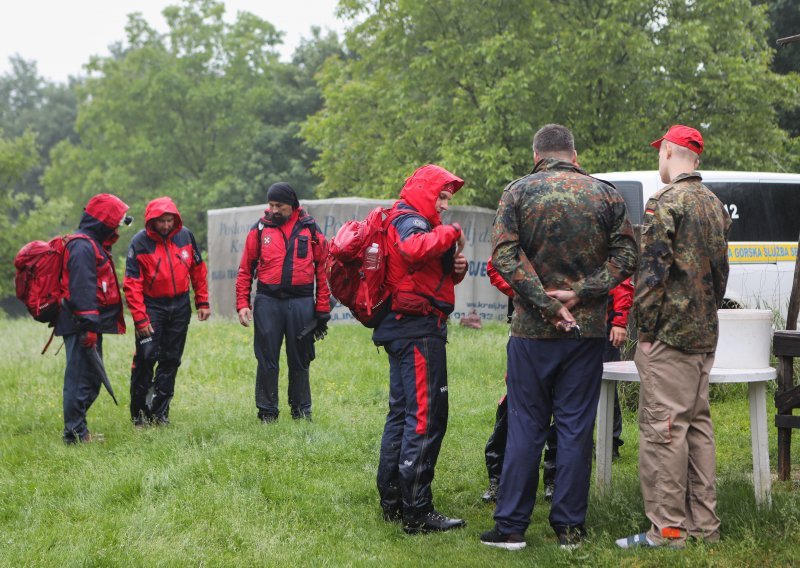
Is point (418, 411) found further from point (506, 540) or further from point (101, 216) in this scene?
point (101, 216)

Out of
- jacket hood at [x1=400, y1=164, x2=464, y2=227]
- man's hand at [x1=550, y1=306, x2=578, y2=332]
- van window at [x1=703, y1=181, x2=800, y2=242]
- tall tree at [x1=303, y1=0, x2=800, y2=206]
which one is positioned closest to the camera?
man's hand at [x1=550, y1=306, x2=578, y2=332]

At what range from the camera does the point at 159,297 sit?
748 cm

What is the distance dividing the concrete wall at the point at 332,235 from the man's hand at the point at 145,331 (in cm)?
863

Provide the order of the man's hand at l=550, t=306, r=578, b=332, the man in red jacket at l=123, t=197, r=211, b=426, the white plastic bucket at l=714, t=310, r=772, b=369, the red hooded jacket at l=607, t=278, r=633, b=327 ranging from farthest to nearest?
the man in red jacket at l=123, t=197, r=211, b=426, the red hooded jacket at l=607, t=278, r=633, b=327, the white plastic bucket at l=714, t=310, r=772, b=369, the man's hand at l=550, t=306, r=578, b=332

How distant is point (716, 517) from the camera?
430 cm

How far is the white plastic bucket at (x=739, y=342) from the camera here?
4.58 m

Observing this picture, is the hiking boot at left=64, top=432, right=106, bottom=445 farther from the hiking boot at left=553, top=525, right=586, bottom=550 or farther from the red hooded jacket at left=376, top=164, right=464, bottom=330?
the hiking boot at left=553, top=525, right=586, bottom=550

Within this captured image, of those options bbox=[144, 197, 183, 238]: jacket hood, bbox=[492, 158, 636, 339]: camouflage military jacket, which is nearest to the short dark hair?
bbox=[492, 158, 636, 339]: camouflage military jacket

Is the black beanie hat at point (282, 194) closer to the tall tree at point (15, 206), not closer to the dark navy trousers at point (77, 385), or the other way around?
the dark navy trousers at point (77, 385)

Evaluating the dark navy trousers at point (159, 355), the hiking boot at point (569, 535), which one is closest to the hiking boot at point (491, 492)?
the hiking boot at point (569, 535)

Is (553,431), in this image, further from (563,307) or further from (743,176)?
(743,176)

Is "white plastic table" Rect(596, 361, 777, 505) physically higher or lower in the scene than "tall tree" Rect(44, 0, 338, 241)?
lower

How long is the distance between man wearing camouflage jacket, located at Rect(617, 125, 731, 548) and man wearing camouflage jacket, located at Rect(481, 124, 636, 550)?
198 millimetres

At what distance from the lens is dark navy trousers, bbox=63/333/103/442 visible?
7.14 m
